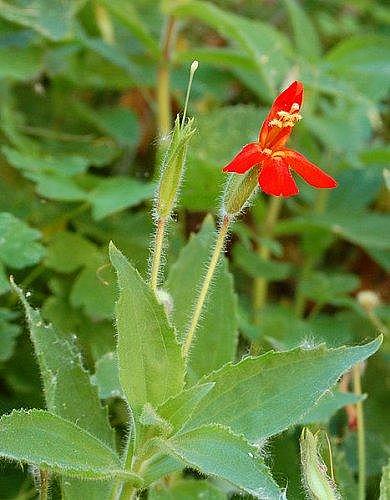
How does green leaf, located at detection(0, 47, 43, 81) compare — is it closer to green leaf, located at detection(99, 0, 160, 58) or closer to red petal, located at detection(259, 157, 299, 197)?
green leaf, located at detection(99, 0, 160, 58)

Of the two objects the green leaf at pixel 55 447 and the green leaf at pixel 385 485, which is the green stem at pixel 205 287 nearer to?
the green leaf at pixel 55 447

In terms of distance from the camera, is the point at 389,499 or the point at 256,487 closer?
the point at 256,487

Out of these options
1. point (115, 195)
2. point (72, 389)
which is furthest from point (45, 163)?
point (72, 389)

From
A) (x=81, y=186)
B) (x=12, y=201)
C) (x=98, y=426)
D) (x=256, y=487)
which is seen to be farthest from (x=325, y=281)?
(x=256, y=487)

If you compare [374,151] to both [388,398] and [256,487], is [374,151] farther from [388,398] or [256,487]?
[256,487]

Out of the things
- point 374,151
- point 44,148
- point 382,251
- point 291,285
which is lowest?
point 291,285

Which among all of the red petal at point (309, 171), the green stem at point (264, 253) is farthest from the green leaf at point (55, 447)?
the green stem at point (264, 253)

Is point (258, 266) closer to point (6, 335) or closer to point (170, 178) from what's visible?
point (6, 335)
